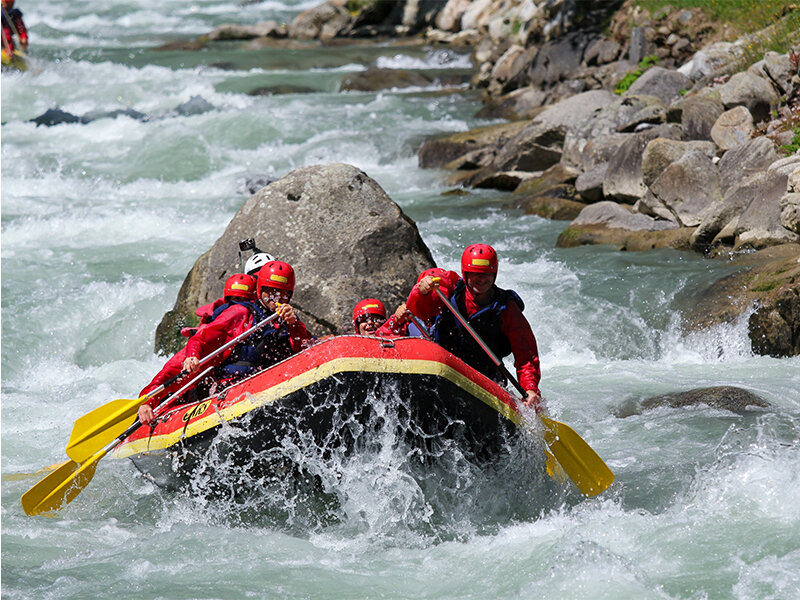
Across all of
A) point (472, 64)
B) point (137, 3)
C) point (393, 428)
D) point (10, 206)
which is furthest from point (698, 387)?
point (137, 3)

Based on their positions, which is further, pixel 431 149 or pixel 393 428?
pixel 431 149

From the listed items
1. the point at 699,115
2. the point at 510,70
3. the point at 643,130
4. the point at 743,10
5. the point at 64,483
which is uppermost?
the point at 743,10

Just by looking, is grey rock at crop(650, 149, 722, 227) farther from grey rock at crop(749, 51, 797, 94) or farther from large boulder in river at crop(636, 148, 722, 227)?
grey rock at crop(749, 51, 797, 94)

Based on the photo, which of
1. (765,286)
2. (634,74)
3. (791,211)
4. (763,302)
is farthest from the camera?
(634,74)

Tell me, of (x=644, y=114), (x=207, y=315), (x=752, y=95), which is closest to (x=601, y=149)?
(x=644, y=114)

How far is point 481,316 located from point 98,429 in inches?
99.2

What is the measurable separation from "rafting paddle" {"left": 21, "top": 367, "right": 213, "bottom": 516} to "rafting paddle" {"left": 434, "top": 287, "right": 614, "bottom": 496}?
2080 mm

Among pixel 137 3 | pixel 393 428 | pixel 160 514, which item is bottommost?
pixel 160 514

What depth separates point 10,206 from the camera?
13.3m

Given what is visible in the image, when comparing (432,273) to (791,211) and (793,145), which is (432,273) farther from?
(793,145)

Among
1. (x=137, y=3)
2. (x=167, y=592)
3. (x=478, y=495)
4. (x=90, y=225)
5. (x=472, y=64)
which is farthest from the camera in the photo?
(x=137, y=3)

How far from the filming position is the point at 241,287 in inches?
236

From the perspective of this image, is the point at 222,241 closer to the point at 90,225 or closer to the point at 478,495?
the point at 478,495

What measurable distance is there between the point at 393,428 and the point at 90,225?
8.69 m
